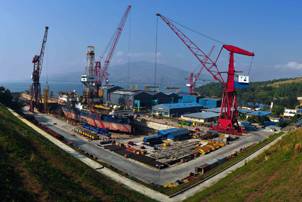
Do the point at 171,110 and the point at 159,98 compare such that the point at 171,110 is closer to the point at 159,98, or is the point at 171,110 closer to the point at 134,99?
the point at 134,99

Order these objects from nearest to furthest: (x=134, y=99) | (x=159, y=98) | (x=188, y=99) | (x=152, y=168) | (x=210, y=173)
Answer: (x=210, y=173)
(x=152, y=168)
(x=134, y=99)
(x=159, y=98)
(x=188, y=99)

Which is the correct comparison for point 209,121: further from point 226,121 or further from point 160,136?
point 160,136

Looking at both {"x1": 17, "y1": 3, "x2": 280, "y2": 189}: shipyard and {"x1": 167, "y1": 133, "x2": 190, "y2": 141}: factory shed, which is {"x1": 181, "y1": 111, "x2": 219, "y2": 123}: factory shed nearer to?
{"x1": 17, "y1": 3, "x2": 280, "y2": 189}: shipyard

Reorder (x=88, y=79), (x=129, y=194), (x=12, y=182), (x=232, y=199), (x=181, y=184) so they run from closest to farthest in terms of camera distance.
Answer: (x=12, y=182) < (x=232, y=199) < (x=129, y=194) < (x=181, y=184) < (x=88, y=79)

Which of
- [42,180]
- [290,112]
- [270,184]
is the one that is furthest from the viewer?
[290,112]

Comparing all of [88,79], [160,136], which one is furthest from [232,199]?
[88,79]

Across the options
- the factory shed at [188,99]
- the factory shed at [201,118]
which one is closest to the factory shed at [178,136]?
the factory shed at [201,118]

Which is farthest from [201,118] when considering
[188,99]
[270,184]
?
[270,184]

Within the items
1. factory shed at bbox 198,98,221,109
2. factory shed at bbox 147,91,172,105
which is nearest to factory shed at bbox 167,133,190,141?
factory shed at bbox 147,91,172,105
